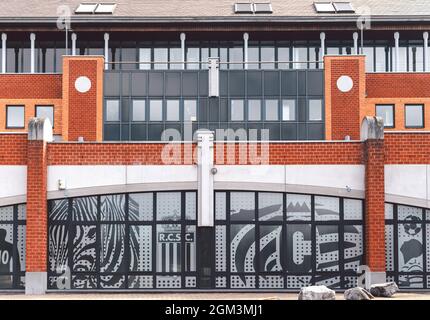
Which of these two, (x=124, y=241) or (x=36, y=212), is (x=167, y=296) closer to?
(x=124, y=241)

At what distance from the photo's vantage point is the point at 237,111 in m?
37.2

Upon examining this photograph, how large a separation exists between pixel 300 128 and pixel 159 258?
13.1 meters

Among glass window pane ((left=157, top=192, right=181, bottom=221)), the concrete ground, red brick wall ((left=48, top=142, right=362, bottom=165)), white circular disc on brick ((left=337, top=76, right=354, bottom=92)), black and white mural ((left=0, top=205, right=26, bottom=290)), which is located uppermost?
white circular disc on brick ((left=337, top=76, right=354, bottom=92))

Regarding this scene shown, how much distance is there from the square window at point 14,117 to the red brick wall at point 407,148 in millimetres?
18288

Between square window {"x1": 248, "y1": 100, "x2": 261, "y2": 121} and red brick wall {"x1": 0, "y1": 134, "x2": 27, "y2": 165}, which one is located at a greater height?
square window {"x1": 248, "y1": 100, "x2": 261, "y2": 121}

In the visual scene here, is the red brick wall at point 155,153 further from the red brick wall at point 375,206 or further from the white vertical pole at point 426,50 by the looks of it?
the white vertical pole at point 426,50

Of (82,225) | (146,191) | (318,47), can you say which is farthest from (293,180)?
(318,47)

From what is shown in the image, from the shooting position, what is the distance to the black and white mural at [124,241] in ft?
85.1

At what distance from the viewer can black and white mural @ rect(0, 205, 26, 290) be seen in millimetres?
25984

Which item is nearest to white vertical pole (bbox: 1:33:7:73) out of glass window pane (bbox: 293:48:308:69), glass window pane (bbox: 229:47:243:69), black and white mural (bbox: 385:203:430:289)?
glass window pane (bbox: 229:47:243:69)

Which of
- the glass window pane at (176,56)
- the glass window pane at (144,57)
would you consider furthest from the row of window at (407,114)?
the glass window pane at (144,57)

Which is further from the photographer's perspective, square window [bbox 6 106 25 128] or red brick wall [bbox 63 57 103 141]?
square window [bbox 6 106 25 128]

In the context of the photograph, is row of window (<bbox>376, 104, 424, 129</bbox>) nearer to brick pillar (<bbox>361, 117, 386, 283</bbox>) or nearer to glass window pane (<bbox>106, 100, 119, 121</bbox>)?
glass window pane (<bbox>106, 100, 119, 121</bbox>)

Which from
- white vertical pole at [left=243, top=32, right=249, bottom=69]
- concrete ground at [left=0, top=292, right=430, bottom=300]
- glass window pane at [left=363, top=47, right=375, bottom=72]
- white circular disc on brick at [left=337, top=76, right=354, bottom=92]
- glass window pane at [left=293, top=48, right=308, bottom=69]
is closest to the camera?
concrete ground at [left=0, top=292, right=430, bottom=300]
